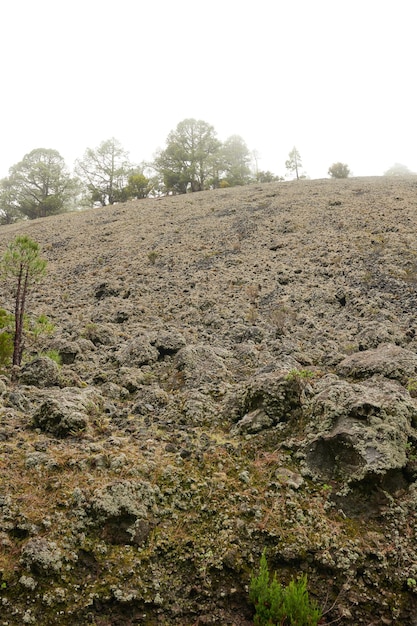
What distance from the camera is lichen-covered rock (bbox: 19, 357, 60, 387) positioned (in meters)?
7.56

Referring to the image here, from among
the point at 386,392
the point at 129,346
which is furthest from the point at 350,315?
the point at 129,346

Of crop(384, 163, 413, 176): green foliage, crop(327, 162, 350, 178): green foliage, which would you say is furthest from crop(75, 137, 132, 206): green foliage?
crop(384, 163, 413, 176): green foliage

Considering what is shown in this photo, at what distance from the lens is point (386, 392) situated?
19.3 ft

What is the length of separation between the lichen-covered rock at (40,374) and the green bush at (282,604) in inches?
211

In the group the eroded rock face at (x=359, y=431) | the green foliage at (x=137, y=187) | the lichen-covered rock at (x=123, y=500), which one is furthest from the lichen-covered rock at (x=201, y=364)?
the green foliage at (x=137, y=187)

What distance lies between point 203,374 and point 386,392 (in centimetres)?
343

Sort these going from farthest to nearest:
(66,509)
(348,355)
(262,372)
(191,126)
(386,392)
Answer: (191,126), (348,355), (262,372), (386,392), (66,509)

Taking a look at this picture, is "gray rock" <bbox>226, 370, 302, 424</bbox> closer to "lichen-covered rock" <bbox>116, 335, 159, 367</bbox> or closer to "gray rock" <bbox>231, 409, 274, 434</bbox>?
"gray rock" <bbox>231, 409, 274, 434</bbox>

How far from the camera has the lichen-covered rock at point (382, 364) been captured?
679cm

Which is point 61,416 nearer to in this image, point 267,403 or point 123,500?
point 123,500

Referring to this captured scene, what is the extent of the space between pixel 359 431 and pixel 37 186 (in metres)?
37.3

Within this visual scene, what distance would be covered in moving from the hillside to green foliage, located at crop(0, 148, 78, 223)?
26.6 meters

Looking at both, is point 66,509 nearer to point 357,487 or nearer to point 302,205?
point 357,487

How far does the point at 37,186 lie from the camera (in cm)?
3534
